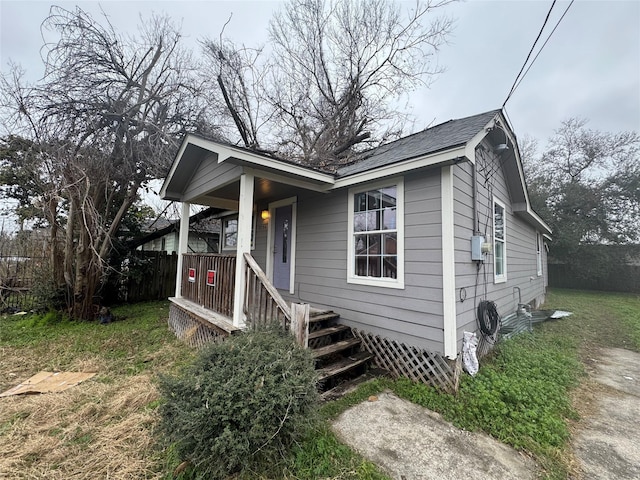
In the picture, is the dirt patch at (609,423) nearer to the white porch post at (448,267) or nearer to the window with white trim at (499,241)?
the white porch post at (448,267)

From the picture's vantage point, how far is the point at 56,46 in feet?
20.2

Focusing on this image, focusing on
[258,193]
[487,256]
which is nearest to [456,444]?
[487,256]

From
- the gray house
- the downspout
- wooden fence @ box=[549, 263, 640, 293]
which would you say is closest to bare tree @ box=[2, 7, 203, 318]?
the gray house

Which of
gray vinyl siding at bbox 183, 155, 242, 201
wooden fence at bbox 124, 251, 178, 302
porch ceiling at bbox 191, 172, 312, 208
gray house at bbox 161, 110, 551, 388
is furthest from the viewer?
wooden fence at bbox 124, 251, 178, 302

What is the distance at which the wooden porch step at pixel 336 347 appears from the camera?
11.6 feet

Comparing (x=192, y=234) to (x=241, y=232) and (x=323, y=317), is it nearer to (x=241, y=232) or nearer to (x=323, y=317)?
(x=241, y=232)

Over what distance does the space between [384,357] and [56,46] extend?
9.47 m

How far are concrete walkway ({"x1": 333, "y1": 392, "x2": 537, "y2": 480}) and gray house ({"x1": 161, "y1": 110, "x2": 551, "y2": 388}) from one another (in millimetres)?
831

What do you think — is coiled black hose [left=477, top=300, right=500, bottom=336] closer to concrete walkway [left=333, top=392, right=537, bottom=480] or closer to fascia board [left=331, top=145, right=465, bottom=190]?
concrete walkway [left=333, top=392, right=537, bottom=480]

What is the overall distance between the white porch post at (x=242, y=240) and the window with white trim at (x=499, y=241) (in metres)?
4.46

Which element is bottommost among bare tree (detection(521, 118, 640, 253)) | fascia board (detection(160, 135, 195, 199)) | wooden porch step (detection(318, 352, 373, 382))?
wooden porch step (detection(318, 352, 373, 382))

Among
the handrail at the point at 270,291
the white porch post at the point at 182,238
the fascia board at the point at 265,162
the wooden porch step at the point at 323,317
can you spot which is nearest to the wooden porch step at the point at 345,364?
the wooden porch step at the point at 323,317

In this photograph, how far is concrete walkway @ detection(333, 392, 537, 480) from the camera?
2.15m

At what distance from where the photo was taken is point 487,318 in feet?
13.9
